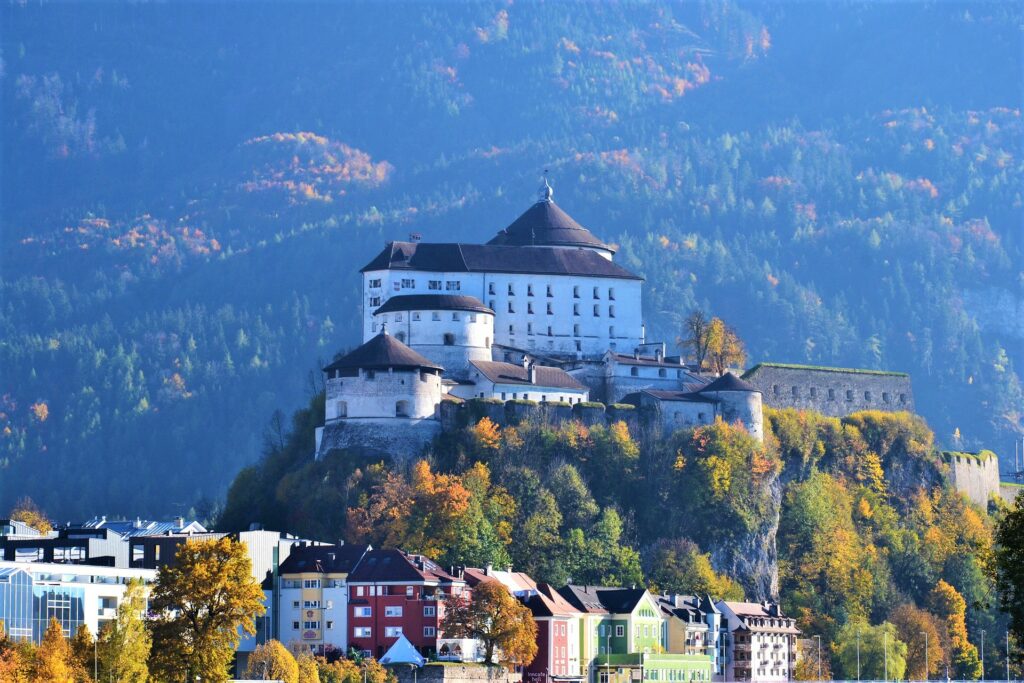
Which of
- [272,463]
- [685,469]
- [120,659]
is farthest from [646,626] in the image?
[120,659]

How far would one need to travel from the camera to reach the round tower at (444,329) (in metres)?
124

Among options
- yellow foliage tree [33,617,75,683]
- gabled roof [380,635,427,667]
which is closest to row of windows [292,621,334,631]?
gabled roof [380,635,427,667]

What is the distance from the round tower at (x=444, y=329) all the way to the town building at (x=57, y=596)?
1102 inches

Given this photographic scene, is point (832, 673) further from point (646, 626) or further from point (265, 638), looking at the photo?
point (265, 638)

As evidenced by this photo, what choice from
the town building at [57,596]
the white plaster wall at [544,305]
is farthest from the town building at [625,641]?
the town building at [57,596]

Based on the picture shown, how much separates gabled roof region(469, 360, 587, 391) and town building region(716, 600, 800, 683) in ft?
43.7

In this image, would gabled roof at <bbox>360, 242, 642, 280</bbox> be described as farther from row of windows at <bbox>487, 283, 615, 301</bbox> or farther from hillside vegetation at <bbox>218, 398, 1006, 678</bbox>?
hillside vegetation at <bbox>218, 398, 1006, 678</bbox>

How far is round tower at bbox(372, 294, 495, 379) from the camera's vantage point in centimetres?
12431

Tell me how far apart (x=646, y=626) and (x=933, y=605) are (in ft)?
80.5

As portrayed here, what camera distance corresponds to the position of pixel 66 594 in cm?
9606

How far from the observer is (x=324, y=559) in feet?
351

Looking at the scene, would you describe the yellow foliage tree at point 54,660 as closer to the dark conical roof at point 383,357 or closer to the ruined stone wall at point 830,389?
the dark conical roof at point 383,357

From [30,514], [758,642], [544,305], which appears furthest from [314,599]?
[30,514]

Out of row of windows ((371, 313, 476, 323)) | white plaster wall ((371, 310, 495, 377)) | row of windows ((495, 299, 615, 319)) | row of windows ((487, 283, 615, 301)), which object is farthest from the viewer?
row of windows ((487, 283, 615, 301))
